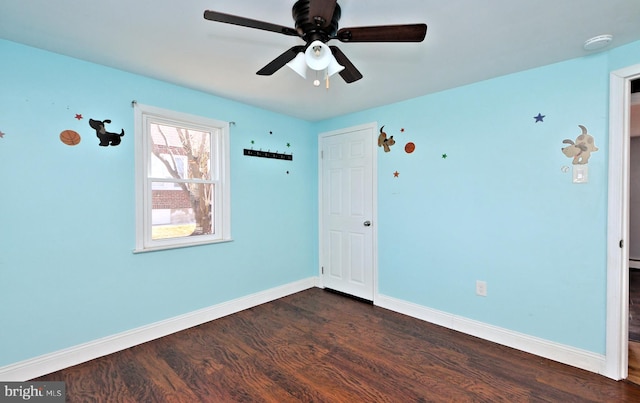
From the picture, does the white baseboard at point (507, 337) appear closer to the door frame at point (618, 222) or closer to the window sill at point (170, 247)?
the door frame at point (618, 222)

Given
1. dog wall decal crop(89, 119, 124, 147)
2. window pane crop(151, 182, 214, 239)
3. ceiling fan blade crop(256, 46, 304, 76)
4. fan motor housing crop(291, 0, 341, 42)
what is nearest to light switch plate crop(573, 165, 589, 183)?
fan motor housing crop(291, 0, 341, 42)

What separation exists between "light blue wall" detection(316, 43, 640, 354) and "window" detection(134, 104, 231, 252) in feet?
6.05

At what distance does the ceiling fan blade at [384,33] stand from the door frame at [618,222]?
5.47ft

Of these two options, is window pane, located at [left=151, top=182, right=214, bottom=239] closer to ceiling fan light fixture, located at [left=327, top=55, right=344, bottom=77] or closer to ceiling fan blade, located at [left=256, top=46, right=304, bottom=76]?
ceiling fan blade, located at [left=256, top=46, right=304, bottom=76]

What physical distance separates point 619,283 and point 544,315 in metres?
0.54

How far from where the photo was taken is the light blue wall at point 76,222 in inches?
78.7

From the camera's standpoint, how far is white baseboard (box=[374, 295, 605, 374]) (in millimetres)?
2148

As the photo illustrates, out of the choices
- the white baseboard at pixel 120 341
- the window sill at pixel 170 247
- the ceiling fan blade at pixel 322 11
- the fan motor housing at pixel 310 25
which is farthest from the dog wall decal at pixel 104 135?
the ceiling fan blade at pixel 322 11

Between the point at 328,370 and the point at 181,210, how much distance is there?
198 centimetres

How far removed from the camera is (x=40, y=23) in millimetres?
1758

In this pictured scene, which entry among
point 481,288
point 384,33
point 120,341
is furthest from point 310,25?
point 120,341

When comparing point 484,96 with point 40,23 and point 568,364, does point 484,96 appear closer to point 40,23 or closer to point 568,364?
point 568,364

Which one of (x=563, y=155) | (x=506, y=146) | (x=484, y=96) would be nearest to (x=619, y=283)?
(x=563, y=155)

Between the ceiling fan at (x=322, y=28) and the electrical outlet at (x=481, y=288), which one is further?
the electrical outlet at (x=481, y=288)
